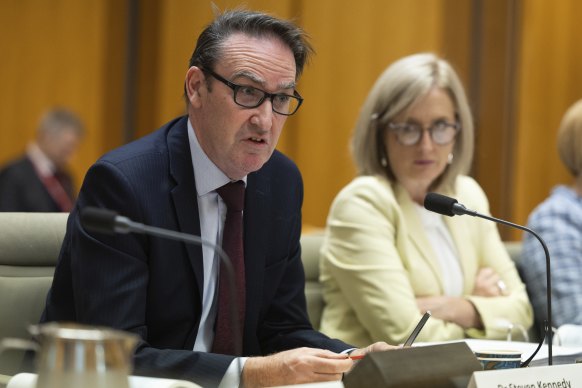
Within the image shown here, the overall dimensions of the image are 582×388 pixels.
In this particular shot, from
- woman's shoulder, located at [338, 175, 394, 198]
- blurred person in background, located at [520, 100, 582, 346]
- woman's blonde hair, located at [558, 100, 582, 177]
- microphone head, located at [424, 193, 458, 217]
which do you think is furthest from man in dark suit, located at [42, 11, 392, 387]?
woman's blonde hair, located at [558, 100, 582, 177]

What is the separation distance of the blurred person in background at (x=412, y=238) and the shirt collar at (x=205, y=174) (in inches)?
29.9

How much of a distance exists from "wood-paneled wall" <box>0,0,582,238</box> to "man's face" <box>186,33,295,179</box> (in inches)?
102

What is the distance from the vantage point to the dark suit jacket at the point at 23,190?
Result: 5.81 m

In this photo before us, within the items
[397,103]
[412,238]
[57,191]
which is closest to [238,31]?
[397,103]

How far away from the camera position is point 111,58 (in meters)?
6.27

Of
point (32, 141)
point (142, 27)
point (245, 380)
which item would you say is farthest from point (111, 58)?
point (245, 380)

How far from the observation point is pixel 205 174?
2254 millimetres

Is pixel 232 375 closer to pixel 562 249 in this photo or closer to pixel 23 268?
pixel 23 268

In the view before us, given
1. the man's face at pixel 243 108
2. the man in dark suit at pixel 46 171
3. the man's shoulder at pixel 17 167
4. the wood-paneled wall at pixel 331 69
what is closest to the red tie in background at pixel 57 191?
the man in dark suit at pixel 46 171

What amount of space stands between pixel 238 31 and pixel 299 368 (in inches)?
33.7

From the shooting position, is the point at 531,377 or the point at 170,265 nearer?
the point at 531,377

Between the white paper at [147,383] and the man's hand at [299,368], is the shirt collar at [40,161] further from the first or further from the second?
the white paper at [147,383]

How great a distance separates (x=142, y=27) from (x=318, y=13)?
4.05 ft

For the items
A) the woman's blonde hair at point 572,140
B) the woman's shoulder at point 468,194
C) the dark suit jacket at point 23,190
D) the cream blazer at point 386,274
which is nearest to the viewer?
the cream blazer at point 386,274
